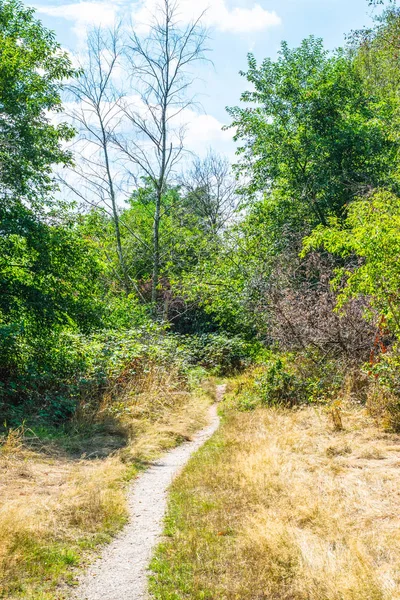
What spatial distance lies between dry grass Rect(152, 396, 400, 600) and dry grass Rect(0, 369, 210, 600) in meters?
0.85

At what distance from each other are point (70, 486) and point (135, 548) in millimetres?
1681

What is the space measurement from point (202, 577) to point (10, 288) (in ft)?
26.4

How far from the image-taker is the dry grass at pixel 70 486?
4.62 m

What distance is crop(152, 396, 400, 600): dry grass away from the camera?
4373 millimetres

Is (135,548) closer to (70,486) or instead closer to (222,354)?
(70,486)

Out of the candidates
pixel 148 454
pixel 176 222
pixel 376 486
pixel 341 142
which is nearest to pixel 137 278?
pixel 176 222

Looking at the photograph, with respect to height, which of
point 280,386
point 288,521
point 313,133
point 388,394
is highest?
point 313,133

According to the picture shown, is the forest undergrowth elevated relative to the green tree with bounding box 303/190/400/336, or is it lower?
lower

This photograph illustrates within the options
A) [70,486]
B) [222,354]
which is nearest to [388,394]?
[70,486]

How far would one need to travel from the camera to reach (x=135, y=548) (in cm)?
538

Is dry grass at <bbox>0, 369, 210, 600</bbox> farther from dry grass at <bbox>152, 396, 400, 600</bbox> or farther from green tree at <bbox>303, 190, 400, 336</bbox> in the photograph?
green tree at <bbox>303, 190, 400, 336</bbox>

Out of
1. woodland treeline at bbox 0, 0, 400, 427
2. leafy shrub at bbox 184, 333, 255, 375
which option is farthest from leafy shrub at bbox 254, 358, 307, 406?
leafy shrub at bbox 184, 333, 255, 375

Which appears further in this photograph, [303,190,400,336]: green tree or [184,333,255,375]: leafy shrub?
[184,333,255,375]: leafy shrub

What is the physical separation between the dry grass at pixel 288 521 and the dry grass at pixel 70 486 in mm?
851
